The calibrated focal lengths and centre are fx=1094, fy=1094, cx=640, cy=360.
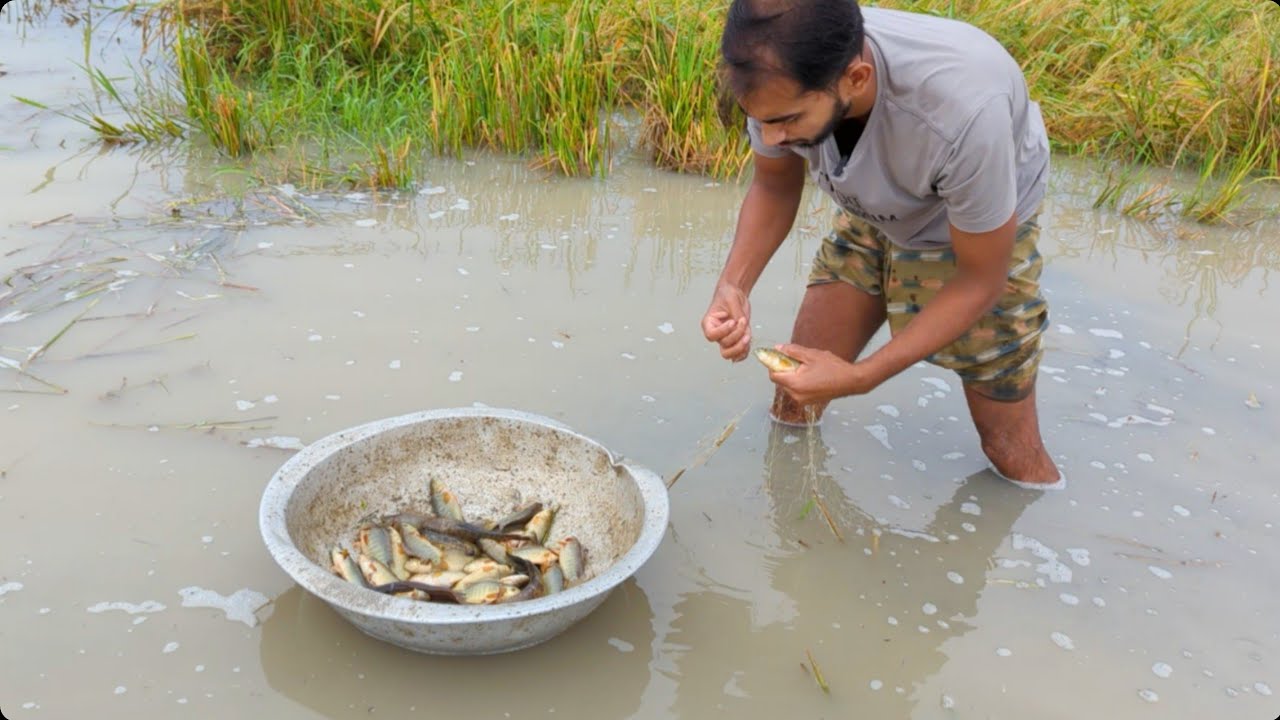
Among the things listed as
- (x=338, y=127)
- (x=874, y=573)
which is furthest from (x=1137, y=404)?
(x=338, y=127)

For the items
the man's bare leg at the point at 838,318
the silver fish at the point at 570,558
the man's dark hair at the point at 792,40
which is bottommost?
the silver fish at the point at 570,558

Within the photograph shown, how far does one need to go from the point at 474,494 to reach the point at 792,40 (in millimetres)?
1554

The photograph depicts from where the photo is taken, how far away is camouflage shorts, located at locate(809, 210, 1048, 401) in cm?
304

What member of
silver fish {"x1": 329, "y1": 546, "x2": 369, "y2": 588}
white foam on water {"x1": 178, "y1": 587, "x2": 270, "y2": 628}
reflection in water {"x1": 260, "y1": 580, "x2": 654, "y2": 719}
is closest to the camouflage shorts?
reflection in water {"x1": 260, "y1": 580, "x2": 654, "y2": 719}

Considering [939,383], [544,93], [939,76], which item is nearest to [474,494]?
[939,76]

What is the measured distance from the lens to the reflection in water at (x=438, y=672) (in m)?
2.40

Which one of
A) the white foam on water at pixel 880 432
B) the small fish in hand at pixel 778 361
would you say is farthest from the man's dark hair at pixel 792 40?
the white foam on water at pixel 880 432

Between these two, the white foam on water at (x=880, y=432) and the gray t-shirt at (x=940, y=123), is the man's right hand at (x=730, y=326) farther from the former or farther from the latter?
the white foam on water at (x=880, y=432)

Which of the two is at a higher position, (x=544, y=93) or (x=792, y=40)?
(x=792, y=40)

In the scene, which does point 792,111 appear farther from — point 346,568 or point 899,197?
point 346,568

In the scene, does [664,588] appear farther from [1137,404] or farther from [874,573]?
[1137,404]

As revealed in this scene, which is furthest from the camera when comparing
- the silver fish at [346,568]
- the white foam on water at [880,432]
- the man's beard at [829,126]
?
the white foam on water at [880,432]

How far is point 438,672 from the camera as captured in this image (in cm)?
247

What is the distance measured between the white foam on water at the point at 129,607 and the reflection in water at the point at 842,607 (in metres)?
1.24
